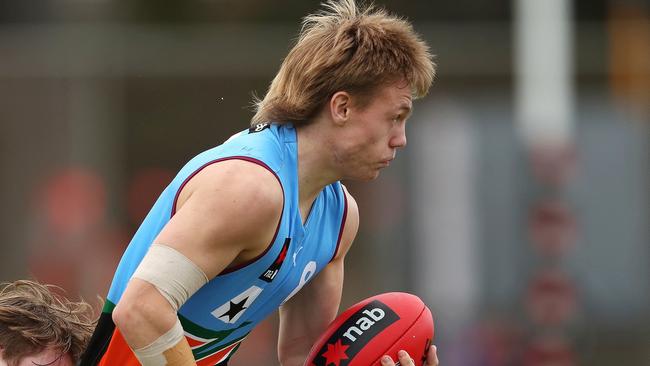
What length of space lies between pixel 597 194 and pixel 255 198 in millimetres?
9584

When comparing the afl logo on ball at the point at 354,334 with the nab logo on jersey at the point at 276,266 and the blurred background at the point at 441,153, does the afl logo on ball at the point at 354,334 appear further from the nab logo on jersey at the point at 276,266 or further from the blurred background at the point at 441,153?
the blurred background at the point at 441,153

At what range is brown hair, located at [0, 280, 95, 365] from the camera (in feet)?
14.1

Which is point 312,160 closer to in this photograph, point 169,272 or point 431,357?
point 169,272

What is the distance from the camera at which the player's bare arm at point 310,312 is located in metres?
4.68

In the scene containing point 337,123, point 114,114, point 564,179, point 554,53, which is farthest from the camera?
point 114,114

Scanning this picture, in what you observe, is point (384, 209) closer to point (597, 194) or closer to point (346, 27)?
point (597, 194)

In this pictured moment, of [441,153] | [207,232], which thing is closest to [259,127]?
[207,232]

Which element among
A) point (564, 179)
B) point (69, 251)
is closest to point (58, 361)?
point (564, 179)

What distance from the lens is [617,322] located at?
1260cm

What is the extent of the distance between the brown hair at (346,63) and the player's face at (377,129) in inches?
1.5

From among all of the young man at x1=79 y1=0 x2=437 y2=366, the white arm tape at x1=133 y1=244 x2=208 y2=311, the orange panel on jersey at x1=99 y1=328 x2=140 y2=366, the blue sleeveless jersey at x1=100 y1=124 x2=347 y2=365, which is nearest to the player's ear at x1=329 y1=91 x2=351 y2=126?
the young man at x1=79 y1=0 x2=437 y2=366

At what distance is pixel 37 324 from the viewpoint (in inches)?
172

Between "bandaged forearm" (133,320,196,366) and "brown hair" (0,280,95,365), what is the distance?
72 cm

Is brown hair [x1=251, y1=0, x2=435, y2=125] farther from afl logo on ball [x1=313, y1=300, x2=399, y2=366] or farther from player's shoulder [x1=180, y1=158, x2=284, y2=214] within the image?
afl logo on ball [x1=313, y1=300, x2=399, y2=366]
